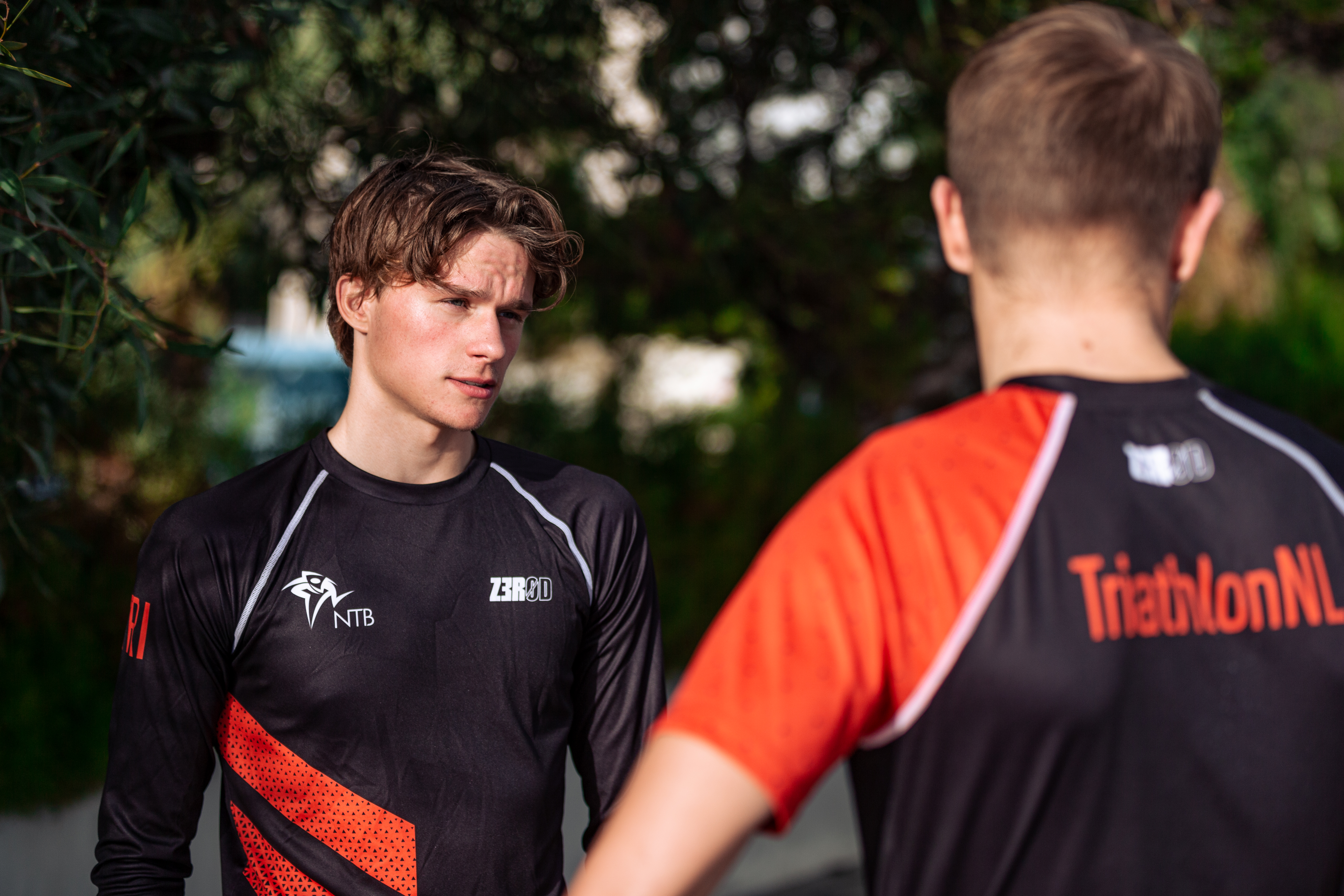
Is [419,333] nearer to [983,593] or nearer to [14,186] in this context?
[14,186]

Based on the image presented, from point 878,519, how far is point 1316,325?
727 centimetres

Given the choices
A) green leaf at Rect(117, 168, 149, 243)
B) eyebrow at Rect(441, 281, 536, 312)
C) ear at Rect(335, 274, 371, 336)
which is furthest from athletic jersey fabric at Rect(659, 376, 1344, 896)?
green leaf at Rect(117, 168, 149, 243)

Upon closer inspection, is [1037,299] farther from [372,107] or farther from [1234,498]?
[372,107]

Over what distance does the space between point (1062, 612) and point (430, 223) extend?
1.59 m

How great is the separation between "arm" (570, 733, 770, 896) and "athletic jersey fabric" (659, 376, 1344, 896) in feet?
0.07

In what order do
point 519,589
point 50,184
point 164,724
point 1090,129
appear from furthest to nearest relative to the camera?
point 50,184 → point 519,589 → point 164,724 → point 1090,129

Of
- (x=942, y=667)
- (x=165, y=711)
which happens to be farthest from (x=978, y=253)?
(x=165, y=711)

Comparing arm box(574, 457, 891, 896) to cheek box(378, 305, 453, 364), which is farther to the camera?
cheek box(378, 305, 453, 364)

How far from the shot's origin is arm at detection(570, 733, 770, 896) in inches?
48.4

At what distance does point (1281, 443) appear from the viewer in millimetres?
1413

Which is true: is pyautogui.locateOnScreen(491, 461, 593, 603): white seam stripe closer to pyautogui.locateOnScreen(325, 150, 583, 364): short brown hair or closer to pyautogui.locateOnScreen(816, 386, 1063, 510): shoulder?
pyautogui.locateOnScreen(325, 150, 583, 364): short brown hair

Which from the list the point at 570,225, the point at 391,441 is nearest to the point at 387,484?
the point at 391,441

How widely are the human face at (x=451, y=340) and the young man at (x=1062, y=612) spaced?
3.85ft

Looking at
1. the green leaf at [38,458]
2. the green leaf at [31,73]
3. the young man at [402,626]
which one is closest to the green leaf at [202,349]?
the green leaf at [38,458]
